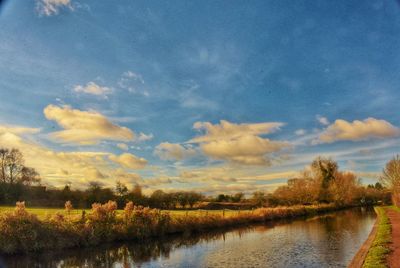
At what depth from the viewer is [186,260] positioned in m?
19.3

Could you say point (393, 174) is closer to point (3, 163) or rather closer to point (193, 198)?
→ point (193, 198)

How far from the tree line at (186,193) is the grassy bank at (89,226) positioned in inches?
642

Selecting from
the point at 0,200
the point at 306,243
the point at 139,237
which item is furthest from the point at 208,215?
the point at 0,200

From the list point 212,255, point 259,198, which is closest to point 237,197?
point 259,198

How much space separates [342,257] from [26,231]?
1822cm

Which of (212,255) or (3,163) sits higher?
(3,163)

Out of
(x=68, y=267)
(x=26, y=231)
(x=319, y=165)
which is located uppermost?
(x=319, y=165)

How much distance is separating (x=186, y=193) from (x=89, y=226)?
40.1 m

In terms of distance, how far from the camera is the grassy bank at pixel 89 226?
847 inches

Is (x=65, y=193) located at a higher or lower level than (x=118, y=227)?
higher

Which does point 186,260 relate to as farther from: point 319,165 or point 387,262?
point 319,165

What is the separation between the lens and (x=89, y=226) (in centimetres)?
2581

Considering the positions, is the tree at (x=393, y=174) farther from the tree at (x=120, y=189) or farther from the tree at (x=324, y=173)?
the tree at (x=120, y=189)

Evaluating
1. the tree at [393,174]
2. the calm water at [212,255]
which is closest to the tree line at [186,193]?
the tree at [393,174]
